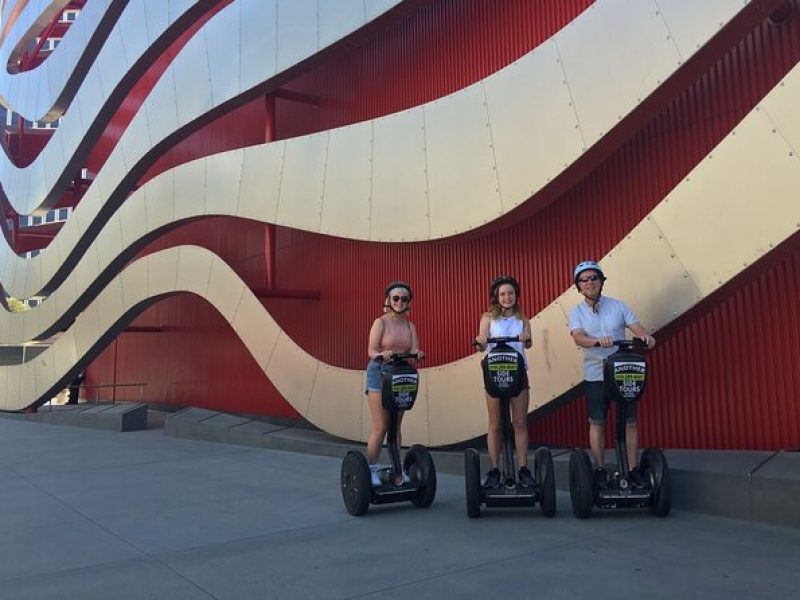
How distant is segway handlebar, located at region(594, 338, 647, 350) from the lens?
4629 millimetres

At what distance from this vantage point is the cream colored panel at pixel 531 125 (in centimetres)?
652

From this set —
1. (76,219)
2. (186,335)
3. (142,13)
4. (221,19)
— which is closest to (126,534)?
(221,19)

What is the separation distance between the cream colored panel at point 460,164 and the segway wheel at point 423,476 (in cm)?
293

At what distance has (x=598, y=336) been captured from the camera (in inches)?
200

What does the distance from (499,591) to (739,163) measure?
12.4ft

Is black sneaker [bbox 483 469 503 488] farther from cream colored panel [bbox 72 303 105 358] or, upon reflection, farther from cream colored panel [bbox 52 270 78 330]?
cream colored panel [bbox 52 270 78 330]

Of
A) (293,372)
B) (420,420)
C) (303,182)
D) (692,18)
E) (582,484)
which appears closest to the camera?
(582,484)

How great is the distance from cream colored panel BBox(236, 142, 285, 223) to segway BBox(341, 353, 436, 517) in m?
5.85

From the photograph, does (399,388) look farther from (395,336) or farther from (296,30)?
(296,30)

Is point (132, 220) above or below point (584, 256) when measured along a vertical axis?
above

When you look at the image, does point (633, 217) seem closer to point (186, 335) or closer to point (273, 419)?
point (273, 419)

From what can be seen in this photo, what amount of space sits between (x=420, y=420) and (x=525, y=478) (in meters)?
2.98

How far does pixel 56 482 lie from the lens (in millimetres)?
7586

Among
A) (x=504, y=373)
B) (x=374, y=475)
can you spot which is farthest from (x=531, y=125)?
(x=374, y=475)
